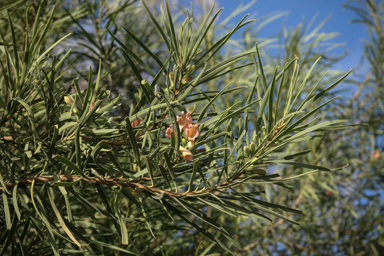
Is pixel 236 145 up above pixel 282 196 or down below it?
above

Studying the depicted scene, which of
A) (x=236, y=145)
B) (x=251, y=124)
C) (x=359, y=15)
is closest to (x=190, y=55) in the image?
(x=236, y=145)

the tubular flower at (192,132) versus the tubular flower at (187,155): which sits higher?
the tubular flower at (192,132)

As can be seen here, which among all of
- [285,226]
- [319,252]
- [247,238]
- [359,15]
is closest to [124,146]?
[247,238]

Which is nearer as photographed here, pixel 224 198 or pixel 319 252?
pixel 224 198

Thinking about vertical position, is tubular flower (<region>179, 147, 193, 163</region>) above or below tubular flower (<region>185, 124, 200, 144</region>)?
below

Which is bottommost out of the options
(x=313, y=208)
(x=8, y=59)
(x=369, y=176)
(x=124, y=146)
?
(x=313, y=208)

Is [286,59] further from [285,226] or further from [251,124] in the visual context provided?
[285,226]

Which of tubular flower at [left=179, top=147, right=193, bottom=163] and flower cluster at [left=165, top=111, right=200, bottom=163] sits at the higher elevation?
flower cluster at [left=165, top=111, right=200, bottom=163]

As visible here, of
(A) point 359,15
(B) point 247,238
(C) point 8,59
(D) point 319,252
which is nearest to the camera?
(C) point 8,59

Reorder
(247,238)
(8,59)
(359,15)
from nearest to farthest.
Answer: (8,59) → (247,238) → (359,15)

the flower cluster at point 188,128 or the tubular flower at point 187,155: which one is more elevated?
the flower cluster at point 188,128
